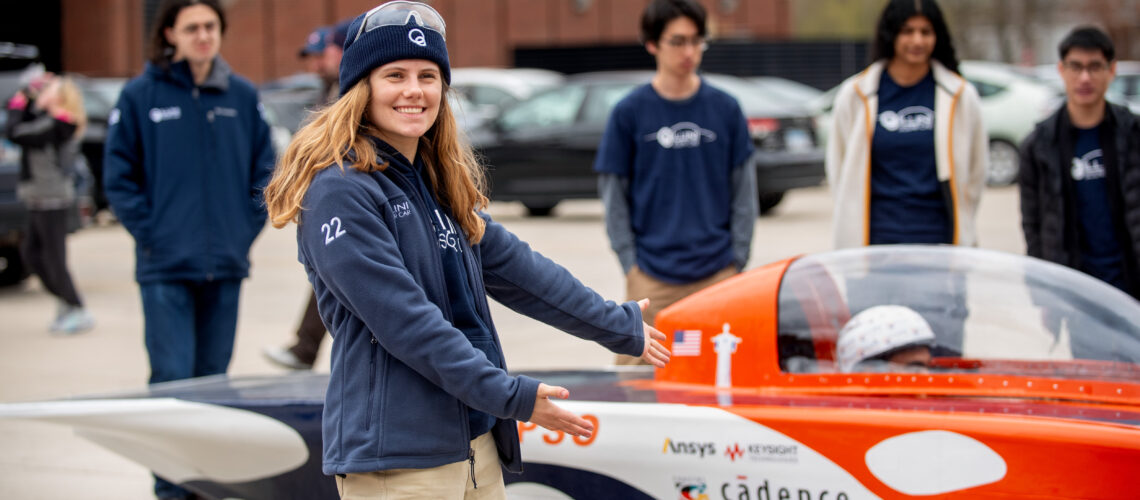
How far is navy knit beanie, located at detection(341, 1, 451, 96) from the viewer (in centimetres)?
236

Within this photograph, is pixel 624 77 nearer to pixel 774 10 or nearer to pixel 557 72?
pixel 557 72

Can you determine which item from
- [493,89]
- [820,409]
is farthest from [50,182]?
[493,89]

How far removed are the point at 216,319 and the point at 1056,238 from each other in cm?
335

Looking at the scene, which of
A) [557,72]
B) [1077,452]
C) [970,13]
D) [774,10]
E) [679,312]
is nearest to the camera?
[1077,452]

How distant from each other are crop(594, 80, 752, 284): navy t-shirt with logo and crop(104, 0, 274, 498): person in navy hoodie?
147 cm

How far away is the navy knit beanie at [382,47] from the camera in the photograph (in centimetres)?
236

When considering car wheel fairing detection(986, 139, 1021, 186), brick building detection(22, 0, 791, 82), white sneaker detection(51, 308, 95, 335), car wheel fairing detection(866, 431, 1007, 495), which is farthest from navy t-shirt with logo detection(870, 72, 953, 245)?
brick building detection(22, 0, 791, 82)

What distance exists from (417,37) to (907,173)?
111 inches

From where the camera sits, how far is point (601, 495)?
128 inches

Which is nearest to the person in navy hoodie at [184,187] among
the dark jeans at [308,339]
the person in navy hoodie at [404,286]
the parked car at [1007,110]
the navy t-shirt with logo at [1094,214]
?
the dark jeans at [308,339]

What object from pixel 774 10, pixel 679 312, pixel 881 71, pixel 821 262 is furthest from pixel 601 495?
pixel 774 10

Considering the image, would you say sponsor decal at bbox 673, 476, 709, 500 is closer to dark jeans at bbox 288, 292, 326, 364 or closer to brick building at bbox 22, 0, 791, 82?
dark jeans at bbox 288, 292, 326, 364

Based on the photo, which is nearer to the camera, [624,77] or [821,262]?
[821,262]

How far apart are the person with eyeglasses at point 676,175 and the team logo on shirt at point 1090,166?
129 cm
